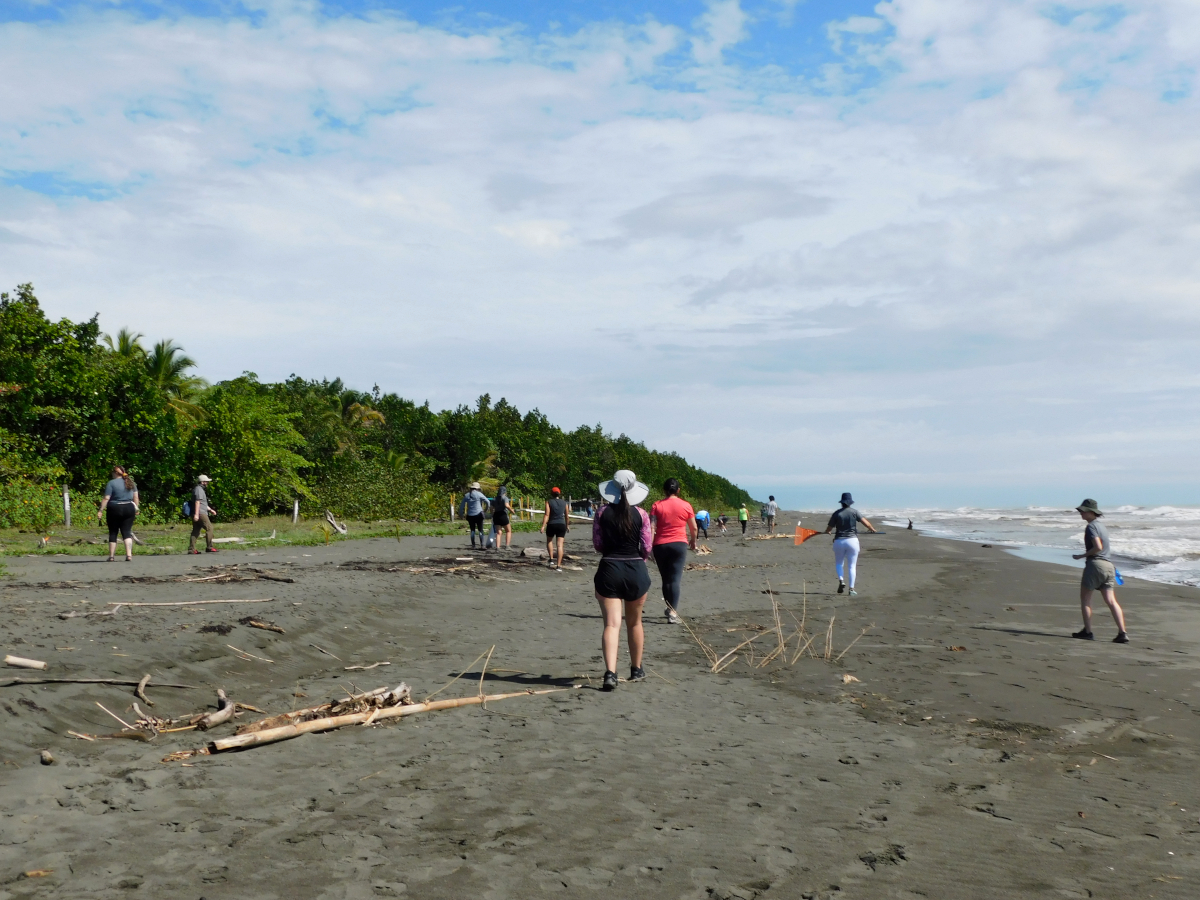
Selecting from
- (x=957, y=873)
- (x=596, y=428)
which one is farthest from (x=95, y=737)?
(x=596, y=428)

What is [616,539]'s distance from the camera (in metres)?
7.51

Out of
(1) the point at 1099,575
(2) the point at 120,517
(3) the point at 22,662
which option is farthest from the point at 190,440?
(1) the point at 1099,575

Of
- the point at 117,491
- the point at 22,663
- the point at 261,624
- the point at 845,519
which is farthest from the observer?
the point at 117,491

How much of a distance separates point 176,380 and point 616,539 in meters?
38.3

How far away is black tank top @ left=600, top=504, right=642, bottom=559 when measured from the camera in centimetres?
749

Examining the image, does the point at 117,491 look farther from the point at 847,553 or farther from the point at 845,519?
the point at 847,553

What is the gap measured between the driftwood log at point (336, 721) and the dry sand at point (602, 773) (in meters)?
0.09

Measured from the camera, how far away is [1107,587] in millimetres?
10727

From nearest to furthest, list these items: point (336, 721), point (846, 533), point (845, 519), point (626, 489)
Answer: point (336, 721) < point (626, 489) < point (845, 519) < point (846, 533)

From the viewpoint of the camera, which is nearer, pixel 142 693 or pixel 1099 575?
pixel 142 693

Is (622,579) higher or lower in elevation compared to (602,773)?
higher

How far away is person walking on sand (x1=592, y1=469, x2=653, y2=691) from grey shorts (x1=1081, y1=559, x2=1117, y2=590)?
6.53 meters

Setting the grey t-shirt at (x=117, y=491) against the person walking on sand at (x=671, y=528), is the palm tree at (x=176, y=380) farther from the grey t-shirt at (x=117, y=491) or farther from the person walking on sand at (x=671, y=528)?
the person walking on sand at (x=671, y=528)

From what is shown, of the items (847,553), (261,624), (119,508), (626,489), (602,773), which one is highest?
(626,489)
